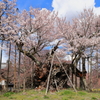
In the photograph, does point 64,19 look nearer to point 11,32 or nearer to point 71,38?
point 71,38

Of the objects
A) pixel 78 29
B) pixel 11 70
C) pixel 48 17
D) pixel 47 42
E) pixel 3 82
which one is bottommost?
pixel 3 82

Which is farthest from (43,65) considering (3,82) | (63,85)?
(3,82)

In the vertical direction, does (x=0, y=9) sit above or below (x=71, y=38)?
above

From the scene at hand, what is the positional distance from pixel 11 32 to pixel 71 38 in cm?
638

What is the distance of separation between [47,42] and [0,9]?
20.2ft

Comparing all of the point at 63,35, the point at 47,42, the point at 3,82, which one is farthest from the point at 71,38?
the point at 3,82

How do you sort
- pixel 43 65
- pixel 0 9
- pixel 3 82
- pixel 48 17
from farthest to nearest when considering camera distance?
pixel 3 82
pixel 48 17
pixel 43 65
pixel 0 9

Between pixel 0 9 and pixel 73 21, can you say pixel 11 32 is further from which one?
pixel 73 21

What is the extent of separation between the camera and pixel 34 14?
14.5 m

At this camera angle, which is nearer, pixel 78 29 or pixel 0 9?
pixel 0 9

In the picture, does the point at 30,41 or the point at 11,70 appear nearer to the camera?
the point at 30,41

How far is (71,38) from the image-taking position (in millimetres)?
14961

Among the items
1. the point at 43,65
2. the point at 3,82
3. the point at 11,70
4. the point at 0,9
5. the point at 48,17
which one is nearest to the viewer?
the point at 0,9

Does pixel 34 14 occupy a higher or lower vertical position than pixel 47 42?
higher
